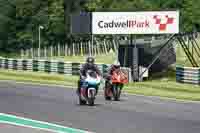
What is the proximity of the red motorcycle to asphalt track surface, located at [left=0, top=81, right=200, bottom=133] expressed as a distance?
0.94 m

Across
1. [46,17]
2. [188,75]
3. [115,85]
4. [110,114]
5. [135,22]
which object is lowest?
[110,114]

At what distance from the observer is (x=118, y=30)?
40.5m

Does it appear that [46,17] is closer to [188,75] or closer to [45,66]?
[45,66]

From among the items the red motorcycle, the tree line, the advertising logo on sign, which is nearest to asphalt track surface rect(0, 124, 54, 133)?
the red motorcycle

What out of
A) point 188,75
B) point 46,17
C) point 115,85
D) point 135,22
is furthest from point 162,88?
point 46,17

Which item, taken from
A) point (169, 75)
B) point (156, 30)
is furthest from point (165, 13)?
point (169, 75)

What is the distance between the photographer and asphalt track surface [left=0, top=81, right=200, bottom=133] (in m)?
15.0

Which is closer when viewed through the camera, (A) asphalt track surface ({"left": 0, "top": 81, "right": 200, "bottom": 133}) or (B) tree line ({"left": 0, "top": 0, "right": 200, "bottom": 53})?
(A) asphalt track surface ({"left": 0, "top": 81, "right": 200, "bottom": 133})

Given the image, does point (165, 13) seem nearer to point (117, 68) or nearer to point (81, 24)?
point (81, 24)

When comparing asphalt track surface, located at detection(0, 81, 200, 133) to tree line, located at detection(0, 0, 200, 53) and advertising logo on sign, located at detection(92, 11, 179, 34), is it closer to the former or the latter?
advertising logo on sign, located at detection(92, 11, 179, 34)

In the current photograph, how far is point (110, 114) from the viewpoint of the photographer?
18.5m

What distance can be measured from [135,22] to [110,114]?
865 inches

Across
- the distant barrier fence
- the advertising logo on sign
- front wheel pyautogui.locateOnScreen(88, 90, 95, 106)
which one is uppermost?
the advertising logo on sign

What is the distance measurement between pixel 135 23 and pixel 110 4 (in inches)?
2489
